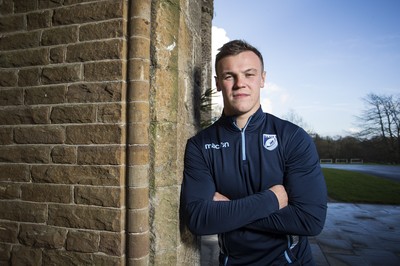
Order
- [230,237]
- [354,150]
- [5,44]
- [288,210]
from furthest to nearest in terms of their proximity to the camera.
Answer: [354,150] < [5,44] < [230,237] < [288,210]

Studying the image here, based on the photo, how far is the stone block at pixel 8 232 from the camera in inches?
70.7

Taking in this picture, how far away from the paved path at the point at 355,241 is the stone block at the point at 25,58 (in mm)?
3705

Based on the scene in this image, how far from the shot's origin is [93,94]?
1.68m

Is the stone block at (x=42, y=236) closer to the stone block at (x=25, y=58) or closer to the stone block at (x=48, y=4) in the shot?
the stone block at (x=25, y=58)

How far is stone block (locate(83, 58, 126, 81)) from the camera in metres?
1.63

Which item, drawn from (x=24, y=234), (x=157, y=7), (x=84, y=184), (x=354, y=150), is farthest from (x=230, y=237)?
(x=354, y=150)

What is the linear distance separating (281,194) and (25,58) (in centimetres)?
199

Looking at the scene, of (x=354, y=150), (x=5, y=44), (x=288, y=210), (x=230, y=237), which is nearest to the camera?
(x=288, y=210)

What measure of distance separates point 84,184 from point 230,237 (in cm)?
101

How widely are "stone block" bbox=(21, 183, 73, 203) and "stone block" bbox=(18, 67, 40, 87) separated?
706 mm

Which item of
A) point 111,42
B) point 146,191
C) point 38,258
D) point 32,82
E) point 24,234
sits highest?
point 111,42

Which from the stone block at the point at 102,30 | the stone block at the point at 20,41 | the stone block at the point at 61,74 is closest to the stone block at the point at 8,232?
the stone block at the point at 61,74

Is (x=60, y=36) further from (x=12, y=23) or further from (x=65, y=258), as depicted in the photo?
(x=65, y=258)

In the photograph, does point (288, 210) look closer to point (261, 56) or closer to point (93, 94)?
point (261, 56)
